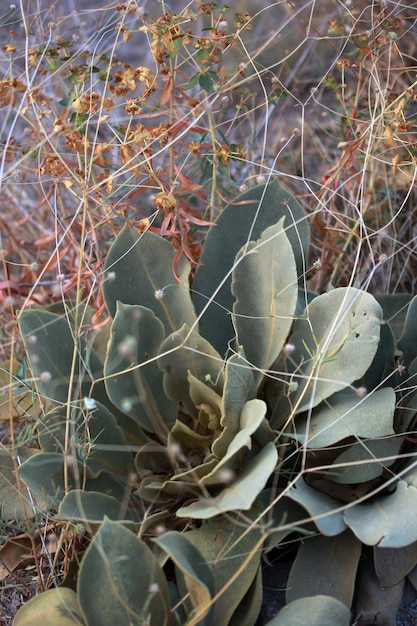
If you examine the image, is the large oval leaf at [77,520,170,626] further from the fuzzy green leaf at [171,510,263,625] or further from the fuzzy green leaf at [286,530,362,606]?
the fuzzy green leaf at [286,530,362,606]

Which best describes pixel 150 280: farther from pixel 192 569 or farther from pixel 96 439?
pixel 192 569

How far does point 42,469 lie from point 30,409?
10.6 inches

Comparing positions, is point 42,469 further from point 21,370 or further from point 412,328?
point 412,328

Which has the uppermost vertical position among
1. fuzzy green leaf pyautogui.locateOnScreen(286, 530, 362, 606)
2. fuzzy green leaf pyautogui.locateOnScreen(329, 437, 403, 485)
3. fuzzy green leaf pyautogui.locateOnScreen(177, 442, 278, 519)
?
fuzzy green leaf pyautogui.locateOnScreen(177, 442, 278, 519)

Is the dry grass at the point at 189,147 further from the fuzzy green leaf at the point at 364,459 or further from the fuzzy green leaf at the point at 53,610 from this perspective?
the fuzzy green leaf at the point at 364,459

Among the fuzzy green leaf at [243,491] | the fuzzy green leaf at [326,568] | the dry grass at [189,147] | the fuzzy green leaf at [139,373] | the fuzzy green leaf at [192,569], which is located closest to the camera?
the fuzzy green leaf at [192,569]

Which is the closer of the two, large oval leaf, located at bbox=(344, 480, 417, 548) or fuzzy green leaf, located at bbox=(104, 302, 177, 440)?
large oval leaf, located at bbox=(344, 480, 417, 548)

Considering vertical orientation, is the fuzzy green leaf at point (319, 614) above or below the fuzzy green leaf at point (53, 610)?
below

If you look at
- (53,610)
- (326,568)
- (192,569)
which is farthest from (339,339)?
(53,610)

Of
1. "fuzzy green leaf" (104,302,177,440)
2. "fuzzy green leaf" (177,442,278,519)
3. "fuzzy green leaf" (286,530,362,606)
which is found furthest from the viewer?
"fuzzy green leaf" (104,302,177,440)

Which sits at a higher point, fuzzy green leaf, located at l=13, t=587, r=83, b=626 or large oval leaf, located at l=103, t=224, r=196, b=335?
large oval leaf, located at l=103, t=224, r=196, b=335

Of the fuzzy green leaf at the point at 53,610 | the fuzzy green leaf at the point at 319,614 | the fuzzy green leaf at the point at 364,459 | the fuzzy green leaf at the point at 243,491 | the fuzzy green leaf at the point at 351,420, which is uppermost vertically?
the fuzzy green leaf at the point at 243,491

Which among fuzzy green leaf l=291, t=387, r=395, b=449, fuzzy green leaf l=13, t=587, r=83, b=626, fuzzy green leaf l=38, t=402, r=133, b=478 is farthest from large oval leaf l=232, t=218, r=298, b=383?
fuzzy green leaf l=13, t=587, r=83, b=626

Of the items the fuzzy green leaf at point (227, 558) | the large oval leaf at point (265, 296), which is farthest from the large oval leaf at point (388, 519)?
the large oval leaf at point (265, 296)
